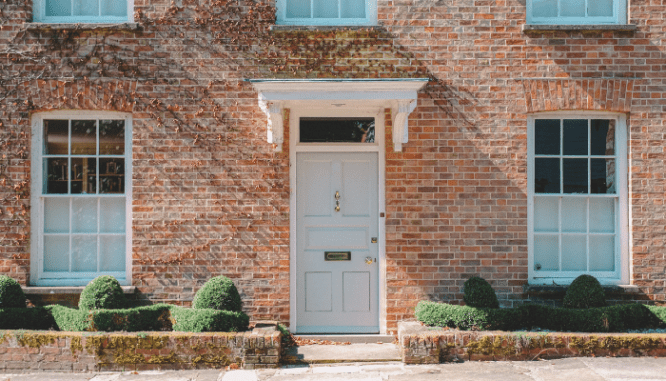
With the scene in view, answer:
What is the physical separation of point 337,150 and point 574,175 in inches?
121

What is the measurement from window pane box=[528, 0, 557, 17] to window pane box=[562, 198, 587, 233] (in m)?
2.42

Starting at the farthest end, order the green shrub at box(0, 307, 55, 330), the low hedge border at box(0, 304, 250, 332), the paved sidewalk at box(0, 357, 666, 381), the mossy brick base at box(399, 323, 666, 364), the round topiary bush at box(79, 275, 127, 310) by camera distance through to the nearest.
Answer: the round topiary bush at box(79, 275, 127, 310) < the green shrub at box(0, 307, 55, 330) < the low hedge border at box(0, 304, 250, 332) < the mossy brick base at box(399, 323, 666, 364) < the paved sidewalk at box(0, 357, 666, 381)

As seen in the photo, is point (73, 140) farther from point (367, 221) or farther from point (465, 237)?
point (465, 237)

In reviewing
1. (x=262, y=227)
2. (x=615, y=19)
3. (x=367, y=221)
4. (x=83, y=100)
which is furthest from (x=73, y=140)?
(x=615, y=19)

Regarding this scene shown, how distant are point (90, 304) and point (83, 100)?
251 centimetres

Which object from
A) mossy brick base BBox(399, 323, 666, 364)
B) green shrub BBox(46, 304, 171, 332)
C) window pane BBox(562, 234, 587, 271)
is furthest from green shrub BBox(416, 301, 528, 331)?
green shrub BBox(46, 304, 171, 332)

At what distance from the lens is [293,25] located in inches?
278

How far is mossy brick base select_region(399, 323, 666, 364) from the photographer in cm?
612

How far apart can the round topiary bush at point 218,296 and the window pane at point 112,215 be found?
1539 mm

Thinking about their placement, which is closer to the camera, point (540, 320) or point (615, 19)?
Answer: point (540, 320)

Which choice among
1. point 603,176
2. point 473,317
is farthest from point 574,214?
point 473,317

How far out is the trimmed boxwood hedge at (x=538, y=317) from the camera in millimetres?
6387

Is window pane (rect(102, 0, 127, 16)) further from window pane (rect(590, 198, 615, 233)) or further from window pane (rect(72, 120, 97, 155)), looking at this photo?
window pane (rect(590, 198, 615, 233))

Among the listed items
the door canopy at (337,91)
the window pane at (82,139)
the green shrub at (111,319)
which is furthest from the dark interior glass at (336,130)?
the green shrub at (111,319)
